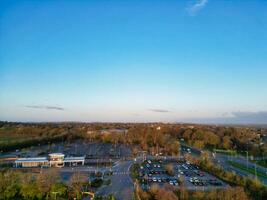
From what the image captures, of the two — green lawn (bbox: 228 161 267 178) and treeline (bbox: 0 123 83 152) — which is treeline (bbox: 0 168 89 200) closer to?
green lawn (bbox: 228 161 267 178)

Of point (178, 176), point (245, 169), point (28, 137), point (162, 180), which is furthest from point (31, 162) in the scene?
point (245, 169)

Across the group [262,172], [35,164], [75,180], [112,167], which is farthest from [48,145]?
[262,172]

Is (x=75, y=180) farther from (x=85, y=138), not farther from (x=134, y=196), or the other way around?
(x=85, y=138)

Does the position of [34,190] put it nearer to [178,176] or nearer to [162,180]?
[162,180]

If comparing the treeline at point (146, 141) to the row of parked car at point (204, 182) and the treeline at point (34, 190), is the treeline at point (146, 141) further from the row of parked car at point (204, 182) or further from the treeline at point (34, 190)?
the treeline at point (34, 190)

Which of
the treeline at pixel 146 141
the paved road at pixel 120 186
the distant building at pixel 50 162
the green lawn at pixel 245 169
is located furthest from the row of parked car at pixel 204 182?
the treeline at pixel 146 141

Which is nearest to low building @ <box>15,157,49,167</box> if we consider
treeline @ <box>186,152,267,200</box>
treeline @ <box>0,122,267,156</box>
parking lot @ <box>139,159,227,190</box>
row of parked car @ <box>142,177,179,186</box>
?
treeline @ <box>0,122,267,156</box>
